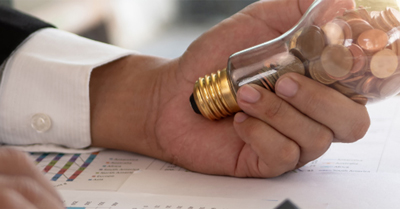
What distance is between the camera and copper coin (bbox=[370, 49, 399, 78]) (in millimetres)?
518

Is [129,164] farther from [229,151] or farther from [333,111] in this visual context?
[333,111]

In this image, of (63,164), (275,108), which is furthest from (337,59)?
(63,164)

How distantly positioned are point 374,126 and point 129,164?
1.50 feet

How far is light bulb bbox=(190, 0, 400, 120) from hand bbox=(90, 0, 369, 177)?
2 centimetres

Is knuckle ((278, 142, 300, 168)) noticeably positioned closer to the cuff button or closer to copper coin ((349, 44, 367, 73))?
copper coin ((349, 44, 367, 73))

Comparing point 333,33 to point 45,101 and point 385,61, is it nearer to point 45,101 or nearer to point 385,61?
point 385,61

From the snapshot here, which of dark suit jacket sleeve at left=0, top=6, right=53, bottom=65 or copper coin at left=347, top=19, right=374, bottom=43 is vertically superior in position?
dark suit jacket sleeve at left=0, top=6, right=53, bottom=65

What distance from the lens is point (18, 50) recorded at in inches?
32.9

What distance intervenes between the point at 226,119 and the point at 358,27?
27 cm

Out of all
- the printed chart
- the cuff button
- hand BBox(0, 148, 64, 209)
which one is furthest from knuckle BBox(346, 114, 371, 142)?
the cuff button

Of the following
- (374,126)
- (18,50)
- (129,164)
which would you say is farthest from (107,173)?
(374,126)

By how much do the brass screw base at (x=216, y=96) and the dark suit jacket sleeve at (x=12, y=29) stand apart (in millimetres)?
402

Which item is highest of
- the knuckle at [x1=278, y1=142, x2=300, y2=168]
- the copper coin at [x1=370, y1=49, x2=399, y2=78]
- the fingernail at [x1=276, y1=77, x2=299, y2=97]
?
the copper coin at [x1=370, y1=49, x2=399, y2=78]

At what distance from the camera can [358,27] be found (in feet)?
1.72
